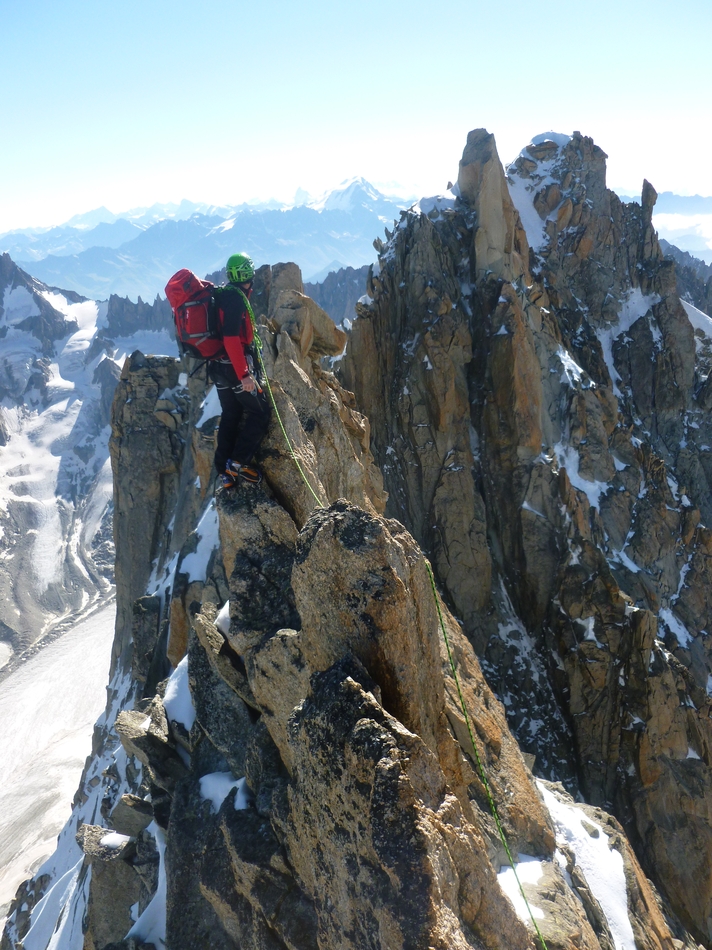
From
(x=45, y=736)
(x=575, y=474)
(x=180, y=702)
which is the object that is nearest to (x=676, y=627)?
(x=575, y=474)

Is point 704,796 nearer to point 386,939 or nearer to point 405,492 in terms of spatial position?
point 405,492

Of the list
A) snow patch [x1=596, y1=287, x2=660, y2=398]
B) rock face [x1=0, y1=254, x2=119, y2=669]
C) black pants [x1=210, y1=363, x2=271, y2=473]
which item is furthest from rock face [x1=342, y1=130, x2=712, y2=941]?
rock face [x1=0, y1=254, x2=119, y2=669]

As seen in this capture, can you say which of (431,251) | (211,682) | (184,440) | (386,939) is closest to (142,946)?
(211,682)

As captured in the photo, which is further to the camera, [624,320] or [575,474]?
[624,320]

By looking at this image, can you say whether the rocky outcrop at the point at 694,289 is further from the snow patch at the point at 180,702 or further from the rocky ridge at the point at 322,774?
the snow patch at the point at 180,702

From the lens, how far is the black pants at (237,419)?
9.73m

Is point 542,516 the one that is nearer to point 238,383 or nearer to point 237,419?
point 237,419

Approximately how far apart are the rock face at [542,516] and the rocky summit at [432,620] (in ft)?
0.51

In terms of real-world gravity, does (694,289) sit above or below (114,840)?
below

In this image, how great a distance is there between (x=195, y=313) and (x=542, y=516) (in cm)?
2636

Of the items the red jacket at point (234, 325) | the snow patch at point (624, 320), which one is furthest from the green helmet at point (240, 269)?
the snow patch at point (624, 320)

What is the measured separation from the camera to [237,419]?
33.1 ft

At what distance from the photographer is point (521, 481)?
3272 centimetres

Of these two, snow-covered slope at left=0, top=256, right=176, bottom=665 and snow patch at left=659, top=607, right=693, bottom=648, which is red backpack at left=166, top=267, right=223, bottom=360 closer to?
snow patch at left=659, top=607, right=693, bottom=648
